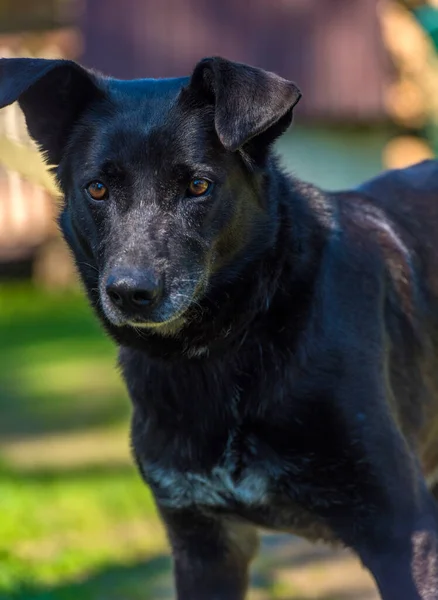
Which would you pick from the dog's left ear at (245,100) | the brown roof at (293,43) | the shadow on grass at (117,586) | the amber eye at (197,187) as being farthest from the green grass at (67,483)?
the brown roof at (293,43)

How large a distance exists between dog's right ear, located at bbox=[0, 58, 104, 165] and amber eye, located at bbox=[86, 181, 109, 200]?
0.30 meters

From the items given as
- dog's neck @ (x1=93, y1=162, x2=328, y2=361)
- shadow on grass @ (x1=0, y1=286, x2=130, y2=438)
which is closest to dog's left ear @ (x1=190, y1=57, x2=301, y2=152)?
dog's neck @ (x1=93, y1=162, x2=328, y2=361)

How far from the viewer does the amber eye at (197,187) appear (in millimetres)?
2824

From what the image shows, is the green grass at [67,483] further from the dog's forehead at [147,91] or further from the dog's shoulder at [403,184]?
the dog's forehead at [147,91]

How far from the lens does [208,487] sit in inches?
118

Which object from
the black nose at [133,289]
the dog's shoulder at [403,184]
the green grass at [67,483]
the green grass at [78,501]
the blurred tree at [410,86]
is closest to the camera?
the black nose at [133,289]

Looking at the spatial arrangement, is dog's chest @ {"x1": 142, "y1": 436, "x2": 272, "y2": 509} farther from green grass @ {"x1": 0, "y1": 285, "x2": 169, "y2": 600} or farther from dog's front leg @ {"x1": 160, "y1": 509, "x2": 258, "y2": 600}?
green grass @ {"x1": 0, "y1": 285, "x2": 169, "y2": 600}

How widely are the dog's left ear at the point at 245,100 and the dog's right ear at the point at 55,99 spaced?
42 centimetres

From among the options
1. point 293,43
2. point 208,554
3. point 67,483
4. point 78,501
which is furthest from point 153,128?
point 293,43

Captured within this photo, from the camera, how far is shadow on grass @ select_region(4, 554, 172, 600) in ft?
13.1

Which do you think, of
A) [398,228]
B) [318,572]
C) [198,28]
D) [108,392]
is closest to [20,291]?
[198,28]

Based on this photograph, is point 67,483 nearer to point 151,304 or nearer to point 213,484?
point 213,484

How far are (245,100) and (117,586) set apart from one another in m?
2.13

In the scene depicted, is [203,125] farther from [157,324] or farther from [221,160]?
[157,324]
